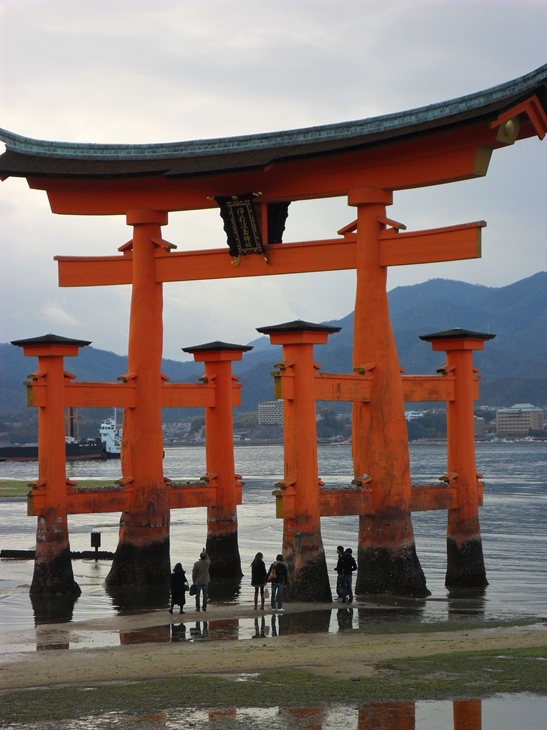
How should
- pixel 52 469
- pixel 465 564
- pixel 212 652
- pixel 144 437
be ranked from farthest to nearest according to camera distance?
pixel 465 564 → pixel 144 437 → pixel 52 469 → pixel 212 652

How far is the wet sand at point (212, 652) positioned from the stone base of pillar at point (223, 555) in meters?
7.49

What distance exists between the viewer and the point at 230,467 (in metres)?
27.6

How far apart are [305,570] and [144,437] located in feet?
18.8

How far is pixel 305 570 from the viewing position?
21.6 metres

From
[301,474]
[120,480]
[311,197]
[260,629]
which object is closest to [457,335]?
[311,197]

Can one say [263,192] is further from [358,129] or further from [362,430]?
[362,430]

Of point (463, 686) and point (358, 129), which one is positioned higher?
point (358, 129)

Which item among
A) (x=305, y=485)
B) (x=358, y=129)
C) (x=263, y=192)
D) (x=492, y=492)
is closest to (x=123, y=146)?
(x=263, y=192)

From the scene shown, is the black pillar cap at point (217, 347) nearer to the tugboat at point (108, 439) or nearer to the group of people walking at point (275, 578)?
the group of people walking at point (275, 578)

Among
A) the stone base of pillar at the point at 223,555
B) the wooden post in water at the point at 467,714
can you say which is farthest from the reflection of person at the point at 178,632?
the stone base of pillar at the point at 223,555

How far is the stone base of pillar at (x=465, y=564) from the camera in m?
25.5

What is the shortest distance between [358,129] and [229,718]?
15.1 metres

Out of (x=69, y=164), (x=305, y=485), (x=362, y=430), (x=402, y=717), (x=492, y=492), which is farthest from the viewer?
(x=492, y=492)

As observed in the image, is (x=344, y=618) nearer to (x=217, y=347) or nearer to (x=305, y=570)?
(x=305, y=570)
